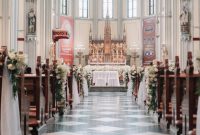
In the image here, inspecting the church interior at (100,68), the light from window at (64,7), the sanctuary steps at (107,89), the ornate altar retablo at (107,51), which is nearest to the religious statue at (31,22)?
the church interior at (100,68)

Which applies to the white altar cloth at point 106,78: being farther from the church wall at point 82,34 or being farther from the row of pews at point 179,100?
the row of pews at point 179,100

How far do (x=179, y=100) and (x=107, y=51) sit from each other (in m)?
24.9

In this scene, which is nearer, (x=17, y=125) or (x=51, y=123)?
(x=17, y=125)

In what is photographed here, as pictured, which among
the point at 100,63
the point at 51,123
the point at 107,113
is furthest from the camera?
the point at 100,63

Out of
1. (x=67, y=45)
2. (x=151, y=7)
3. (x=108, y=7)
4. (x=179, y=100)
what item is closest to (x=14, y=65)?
(x=179, y=100)

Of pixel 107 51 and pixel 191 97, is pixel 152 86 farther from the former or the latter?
pixel 107 51

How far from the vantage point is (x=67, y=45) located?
33.4 metres

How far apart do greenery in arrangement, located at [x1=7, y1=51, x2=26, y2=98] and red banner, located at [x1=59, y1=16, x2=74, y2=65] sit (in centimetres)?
2605

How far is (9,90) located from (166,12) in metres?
22.7

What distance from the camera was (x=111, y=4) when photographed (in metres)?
35.8

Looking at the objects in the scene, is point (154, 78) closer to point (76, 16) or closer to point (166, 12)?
point (166, 12)

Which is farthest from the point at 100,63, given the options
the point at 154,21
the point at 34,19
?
the point at 34,19

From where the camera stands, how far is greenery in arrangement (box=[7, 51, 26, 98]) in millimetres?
6055

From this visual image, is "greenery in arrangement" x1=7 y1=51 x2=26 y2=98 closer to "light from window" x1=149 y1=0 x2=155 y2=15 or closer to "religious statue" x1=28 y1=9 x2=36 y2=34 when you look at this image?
"religious statue" x1=28 y1=9 x2=36 y2=34
